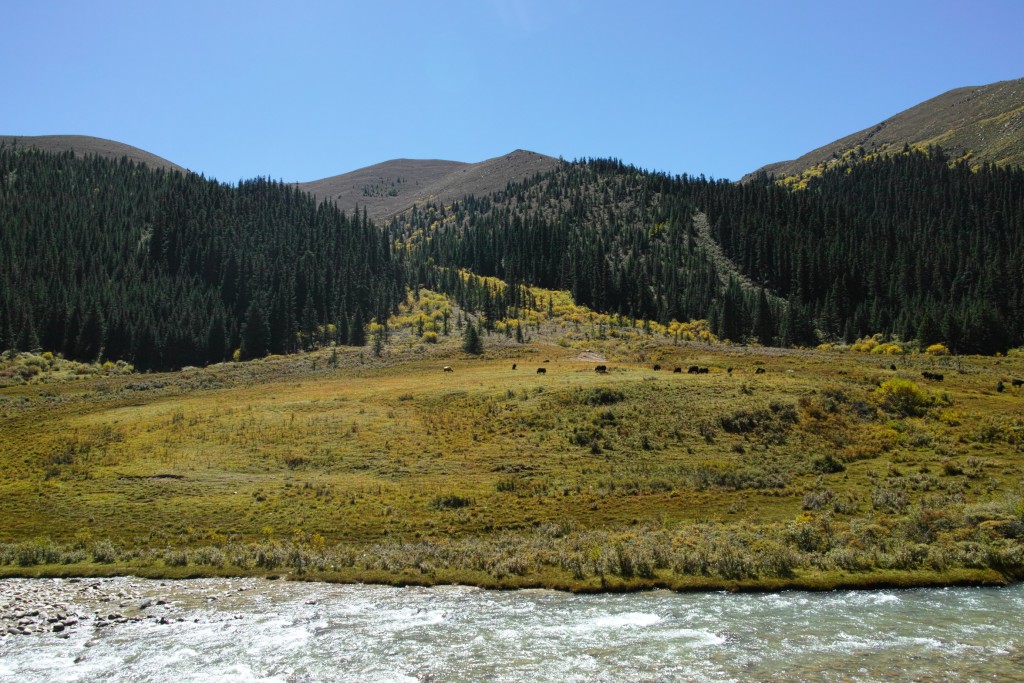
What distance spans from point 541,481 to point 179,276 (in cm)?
14850

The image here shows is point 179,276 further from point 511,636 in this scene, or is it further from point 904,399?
point 511,636

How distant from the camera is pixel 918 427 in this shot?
165 ft

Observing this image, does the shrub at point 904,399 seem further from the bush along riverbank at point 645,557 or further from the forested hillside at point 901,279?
the forested hillside at point 901,279

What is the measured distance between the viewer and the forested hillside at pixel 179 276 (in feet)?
420

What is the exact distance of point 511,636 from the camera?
18.1m

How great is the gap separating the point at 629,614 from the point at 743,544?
29.7ft

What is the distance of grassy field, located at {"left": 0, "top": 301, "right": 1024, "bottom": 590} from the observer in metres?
25.2

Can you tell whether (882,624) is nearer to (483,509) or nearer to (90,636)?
(483,509)

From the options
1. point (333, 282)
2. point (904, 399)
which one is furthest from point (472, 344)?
point (904, 399)

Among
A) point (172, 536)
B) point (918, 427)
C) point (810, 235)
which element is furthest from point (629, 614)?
point (810, 235)

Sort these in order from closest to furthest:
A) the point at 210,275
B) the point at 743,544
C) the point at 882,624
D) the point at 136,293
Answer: the point at 882,624
the point at 743,544
the point at 136,293
the point at 210,275

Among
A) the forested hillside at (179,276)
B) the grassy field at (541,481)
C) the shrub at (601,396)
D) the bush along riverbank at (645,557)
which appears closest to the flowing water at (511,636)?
the bush along riverbank at (645,557)

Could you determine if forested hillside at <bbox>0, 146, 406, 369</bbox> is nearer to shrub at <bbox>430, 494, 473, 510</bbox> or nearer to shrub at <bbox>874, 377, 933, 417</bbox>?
shrub at <bbox>874, 377, 933, 417</bbox>

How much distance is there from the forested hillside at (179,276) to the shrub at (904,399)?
99.5 meters
